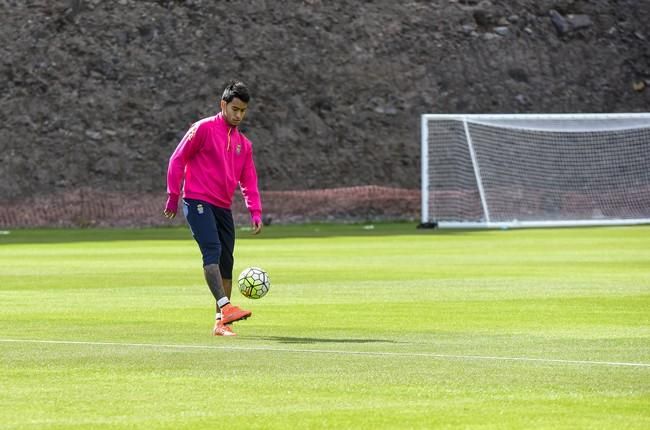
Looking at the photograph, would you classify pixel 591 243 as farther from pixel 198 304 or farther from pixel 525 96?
pixel 525 96

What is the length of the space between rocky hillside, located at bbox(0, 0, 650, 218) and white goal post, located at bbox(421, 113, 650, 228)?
8.26 ft

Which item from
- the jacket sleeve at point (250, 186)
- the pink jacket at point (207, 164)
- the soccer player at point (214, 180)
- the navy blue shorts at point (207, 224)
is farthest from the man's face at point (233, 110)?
the navy blue shorts at point (207, 224)

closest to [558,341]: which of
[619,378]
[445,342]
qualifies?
[445,342]

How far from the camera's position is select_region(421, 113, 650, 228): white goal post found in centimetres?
5494

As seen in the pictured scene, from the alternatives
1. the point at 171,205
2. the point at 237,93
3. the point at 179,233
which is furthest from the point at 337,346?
the point at 179,233

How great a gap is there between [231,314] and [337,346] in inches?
60.4

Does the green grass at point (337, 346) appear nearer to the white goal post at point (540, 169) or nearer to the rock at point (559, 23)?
the white goal post at point (540, 169)

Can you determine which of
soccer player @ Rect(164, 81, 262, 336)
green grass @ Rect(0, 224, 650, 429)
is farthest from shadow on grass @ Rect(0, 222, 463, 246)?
soccer player @ Rect(164, 81, 262, 336)

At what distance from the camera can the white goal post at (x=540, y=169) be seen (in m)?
54.9

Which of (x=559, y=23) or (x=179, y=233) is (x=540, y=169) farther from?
(x=179, y=233)

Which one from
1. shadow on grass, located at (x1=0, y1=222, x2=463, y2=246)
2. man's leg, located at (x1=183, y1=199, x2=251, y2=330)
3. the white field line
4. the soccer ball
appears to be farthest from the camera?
shadow on grass, located at (x1=0, y1=222, x2=463, y2=246)

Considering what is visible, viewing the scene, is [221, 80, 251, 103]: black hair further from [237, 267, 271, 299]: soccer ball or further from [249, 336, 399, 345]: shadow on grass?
[249, 336, 399, 345]: shadow on grass

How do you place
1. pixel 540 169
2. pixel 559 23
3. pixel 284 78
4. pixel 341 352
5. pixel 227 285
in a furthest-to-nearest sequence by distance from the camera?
pixel 559 23 < pixel 284 78 < pixel 540 169 < pixel 227 285 < pixel 341 352

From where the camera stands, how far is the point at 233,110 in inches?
601
